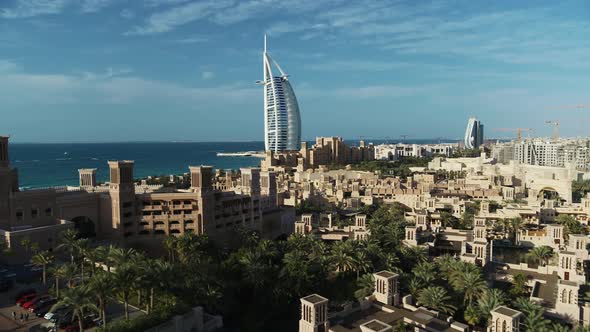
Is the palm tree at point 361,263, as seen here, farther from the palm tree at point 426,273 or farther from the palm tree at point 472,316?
the palm tree at point 472,316

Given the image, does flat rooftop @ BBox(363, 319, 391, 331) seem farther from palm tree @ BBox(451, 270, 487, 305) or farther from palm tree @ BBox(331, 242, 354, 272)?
palm tree @ BBox(331, 242, 354, 272)

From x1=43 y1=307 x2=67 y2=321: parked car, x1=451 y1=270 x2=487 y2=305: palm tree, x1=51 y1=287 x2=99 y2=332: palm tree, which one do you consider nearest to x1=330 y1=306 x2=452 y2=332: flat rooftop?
x1=451 y1=270 x2=487 y2=305: palm tree

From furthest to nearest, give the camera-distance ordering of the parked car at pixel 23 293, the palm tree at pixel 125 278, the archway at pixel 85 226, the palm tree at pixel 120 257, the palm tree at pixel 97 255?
the archway at pixel 85 226 → the palm tree at pixel 97 255 → the parked car at pixel 23 293 → the palm tree at pixel 120 257 → the palm tree at pixel 125 278

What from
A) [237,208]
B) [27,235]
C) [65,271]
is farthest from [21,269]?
[237,208]

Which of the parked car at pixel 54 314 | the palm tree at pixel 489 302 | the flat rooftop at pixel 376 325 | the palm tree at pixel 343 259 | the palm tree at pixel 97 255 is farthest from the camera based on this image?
the palm tree at pixel 343 259

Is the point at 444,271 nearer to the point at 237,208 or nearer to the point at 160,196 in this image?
the point at 237,208

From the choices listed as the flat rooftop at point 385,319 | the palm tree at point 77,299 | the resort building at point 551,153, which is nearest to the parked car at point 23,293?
the palm tree at point 77,299

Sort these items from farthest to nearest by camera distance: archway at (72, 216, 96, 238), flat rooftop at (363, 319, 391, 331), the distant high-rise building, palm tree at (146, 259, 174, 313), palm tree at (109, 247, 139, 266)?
the distant high-rise building
archway at (72, 216, 96, 238)
palm tree at (109, 247, 139, 266)
palm tree at (146, 259, 174, 313)
flat rooftop at (363, 319, 391, 331)
